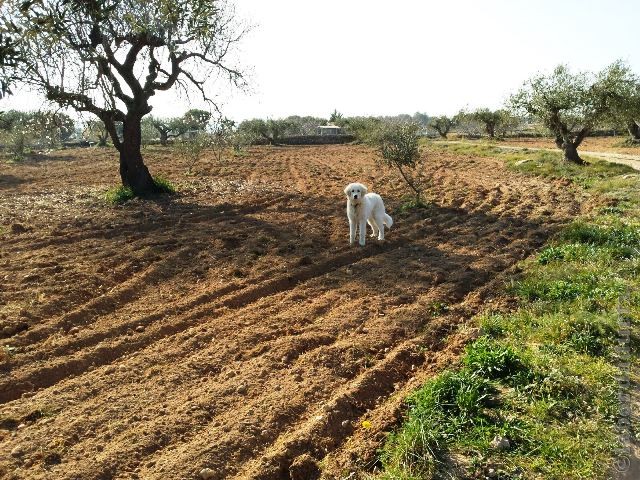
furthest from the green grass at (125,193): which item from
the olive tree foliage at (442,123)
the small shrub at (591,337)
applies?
the olive tree foliage at (442,123)

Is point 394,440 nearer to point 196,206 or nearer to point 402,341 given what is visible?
point 402,341

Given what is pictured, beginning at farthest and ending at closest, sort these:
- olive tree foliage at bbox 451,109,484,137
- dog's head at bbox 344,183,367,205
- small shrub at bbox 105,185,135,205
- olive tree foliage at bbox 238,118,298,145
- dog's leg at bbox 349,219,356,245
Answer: olive tree foliage at bbox 451,109,484,137, olive tree foliage at bbox 238,118,298,145, small shrub at bbox 105,185,135,205, dog's leg at bbox 349,219,356,245, dog's head at bbox 344,183,367,205

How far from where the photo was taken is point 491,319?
6.27 m

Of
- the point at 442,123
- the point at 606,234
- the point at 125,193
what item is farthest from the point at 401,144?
the point at 442,123

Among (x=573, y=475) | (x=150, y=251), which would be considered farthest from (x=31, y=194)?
(x=573, y=475)

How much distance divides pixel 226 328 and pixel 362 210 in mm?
4514

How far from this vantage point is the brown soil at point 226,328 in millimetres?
4184

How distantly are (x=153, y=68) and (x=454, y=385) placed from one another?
48.7 feet

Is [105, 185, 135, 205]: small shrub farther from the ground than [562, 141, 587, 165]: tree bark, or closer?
closer

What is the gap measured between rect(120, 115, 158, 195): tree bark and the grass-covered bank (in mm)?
12418

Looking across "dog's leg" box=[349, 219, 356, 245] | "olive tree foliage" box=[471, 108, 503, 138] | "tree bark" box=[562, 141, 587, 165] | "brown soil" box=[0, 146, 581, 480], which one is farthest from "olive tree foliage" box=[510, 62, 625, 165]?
"olive tree foliage" box=[471, 108, 503, 138]

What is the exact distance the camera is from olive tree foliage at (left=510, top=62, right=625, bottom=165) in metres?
21.6

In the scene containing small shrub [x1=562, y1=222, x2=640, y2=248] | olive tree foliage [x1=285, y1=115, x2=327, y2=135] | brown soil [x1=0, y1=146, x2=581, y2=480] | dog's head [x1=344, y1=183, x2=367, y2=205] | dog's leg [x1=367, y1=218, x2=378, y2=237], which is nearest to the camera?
brown soil [x1=0, y1=146, x2=581, y2=480]

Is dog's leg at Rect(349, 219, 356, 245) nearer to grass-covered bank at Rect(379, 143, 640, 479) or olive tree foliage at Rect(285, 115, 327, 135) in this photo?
grass-covered bank at Rect(379, 143, 640, 479)
